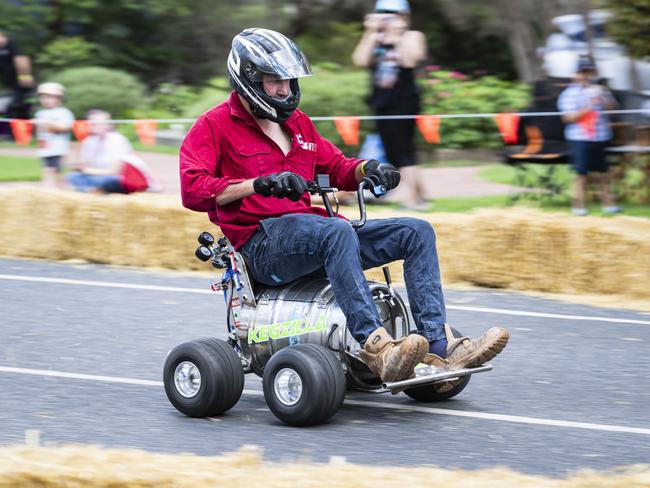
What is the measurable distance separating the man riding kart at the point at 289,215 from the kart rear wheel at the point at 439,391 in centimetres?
26

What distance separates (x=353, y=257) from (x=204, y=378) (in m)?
0.86

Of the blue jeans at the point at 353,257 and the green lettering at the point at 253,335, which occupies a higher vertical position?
the blue jeans at the point at 353,257

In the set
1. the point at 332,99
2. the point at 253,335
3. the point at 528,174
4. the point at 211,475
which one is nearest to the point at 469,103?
the point at 332,99

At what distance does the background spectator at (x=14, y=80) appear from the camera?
15953mm

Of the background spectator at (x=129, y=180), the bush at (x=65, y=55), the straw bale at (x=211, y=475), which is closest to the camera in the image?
the straw bale at (x=211, y=475)

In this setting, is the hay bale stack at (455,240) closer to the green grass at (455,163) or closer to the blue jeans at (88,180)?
the blue jeans at (88,180)

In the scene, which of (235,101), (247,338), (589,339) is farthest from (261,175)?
(589,339)

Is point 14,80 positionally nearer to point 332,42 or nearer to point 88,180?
point 88,180

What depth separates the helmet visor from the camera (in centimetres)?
588

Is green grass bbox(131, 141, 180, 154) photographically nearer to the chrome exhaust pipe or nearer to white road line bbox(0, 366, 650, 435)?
white road line bbox(0, 366, 650, 435)

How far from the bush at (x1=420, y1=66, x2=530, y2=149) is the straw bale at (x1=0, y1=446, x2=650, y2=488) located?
12386 mm

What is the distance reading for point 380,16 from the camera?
1100cm

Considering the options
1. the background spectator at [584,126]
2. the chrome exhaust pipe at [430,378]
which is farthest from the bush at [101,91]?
the chrome exhaust pipe at [430,378]

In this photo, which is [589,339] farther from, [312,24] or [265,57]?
[312,24]
